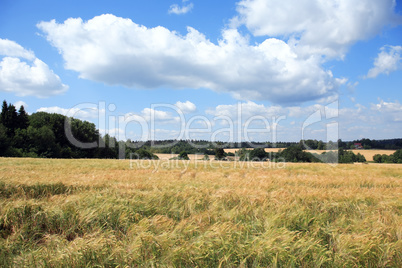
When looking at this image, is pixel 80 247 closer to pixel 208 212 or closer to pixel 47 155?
pixel 208 212

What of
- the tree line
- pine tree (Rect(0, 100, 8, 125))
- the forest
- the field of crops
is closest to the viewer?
the field of crops

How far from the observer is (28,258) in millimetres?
3385

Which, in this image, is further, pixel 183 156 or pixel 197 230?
pixel 183 156

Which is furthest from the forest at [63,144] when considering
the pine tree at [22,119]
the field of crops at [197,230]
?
the field of crops at [197,230]

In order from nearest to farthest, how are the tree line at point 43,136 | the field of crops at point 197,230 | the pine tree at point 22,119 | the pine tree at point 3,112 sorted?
the field of crops at point 197,230 < the tree line at point 43,136 < the pine tree at point 3,112 < the pine tree at point 22,119

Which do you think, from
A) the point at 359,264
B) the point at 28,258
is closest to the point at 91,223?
the point at 28,258

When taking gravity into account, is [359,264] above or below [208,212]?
below

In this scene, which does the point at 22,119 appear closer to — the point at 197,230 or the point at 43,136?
the point at 43,136

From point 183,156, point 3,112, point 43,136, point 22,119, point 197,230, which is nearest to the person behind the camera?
point 197,230

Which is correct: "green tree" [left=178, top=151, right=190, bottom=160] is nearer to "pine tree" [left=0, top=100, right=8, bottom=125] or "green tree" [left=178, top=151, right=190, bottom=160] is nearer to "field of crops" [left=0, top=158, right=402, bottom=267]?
"field of crops" [left=0, top=158, right=402, bottom=267]

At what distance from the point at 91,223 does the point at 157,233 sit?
1428 mm

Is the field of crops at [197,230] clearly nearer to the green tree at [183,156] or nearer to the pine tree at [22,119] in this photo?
the green tree at [183,156]

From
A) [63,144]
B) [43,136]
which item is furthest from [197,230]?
[63,144]

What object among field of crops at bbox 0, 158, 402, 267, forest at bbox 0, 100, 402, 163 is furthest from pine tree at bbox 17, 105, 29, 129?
field of crops at bbox 0, 158, 402, 267
